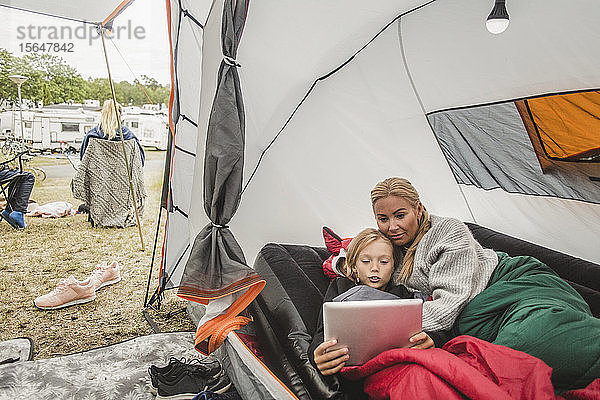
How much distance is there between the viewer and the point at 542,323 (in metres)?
1.32

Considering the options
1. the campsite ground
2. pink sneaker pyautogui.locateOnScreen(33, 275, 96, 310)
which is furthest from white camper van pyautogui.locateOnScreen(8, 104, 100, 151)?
pink sneaker pyautogui.locateOnScreen(33, 275, 96, 310)

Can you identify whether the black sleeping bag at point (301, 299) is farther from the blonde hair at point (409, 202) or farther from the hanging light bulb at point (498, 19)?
→ the hanging light bulb at point (498, 19)

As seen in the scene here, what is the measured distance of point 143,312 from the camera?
9.68ft

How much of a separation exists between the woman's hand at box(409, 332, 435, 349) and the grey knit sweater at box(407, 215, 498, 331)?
0.29 ft

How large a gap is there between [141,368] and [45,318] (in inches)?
41.5

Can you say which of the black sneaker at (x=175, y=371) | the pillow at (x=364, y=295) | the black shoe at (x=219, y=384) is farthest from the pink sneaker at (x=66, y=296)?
the pillow at (x=364, y=295)

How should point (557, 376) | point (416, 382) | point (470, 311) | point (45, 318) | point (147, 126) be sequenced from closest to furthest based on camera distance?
point (416, 382) < point (557, 376) < point (470, 311) < point (45, 318) < point (147, 126)

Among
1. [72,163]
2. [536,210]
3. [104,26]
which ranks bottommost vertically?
Result: [72,163]

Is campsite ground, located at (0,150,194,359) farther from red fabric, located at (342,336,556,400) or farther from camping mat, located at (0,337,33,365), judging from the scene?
red fabric, located at (342,336,556,400)

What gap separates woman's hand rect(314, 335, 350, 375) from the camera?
139cm

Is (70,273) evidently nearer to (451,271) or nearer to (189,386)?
(189,386)

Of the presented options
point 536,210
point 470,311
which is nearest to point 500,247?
point 536,210

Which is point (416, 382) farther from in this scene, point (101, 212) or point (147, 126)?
point (147, 126)

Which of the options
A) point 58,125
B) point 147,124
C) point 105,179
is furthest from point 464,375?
point 58,125
